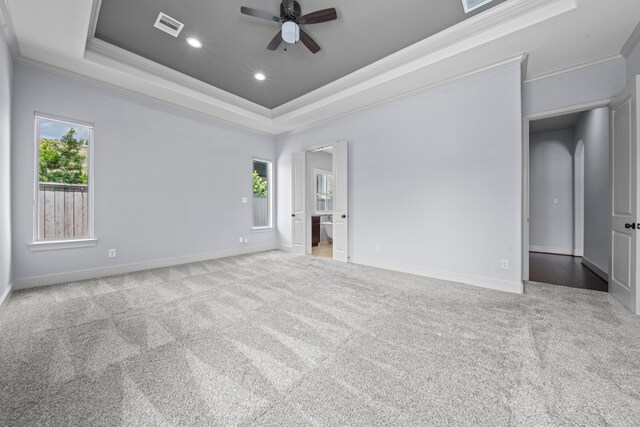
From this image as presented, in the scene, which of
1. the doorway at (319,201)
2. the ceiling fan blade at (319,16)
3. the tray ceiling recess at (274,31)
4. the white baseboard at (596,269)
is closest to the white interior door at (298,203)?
the doorway at (319,201)

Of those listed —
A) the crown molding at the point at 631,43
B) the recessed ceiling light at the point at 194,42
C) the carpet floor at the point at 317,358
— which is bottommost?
the carpet floor at the point at 317,358

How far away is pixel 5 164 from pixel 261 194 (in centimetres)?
413

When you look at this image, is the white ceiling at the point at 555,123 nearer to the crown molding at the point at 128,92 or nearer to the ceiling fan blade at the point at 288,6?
the ceiling fan blade at the point at 288,6

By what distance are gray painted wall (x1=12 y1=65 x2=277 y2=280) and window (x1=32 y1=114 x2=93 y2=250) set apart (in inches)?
4.7

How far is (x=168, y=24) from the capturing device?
2885mm

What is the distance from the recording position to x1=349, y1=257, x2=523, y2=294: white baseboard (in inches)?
126

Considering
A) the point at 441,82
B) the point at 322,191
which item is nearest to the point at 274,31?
the point at 441,82

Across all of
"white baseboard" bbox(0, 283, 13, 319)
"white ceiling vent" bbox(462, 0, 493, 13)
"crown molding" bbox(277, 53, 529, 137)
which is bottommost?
"white baseboard" bbox(0, 283, 13, 319)

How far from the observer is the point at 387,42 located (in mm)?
3229

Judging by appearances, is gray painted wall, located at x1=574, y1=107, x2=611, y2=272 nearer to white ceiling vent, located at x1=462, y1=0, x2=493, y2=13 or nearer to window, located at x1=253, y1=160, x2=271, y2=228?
white ceiling vent, located at x1=462, y1=0, x2=493, y2=13

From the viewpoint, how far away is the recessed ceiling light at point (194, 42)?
316 centimetres

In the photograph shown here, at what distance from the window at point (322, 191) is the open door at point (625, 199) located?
626cm

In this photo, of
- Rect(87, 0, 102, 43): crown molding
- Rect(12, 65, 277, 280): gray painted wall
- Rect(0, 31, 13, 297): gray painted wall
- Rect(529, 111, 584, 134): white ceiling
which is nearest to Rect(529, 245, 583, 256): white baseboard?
Rect(529, 111, 584, 134): white ceiling

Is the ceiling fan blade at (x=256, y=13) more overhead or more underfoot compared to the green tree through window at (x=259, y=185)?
more overhead
